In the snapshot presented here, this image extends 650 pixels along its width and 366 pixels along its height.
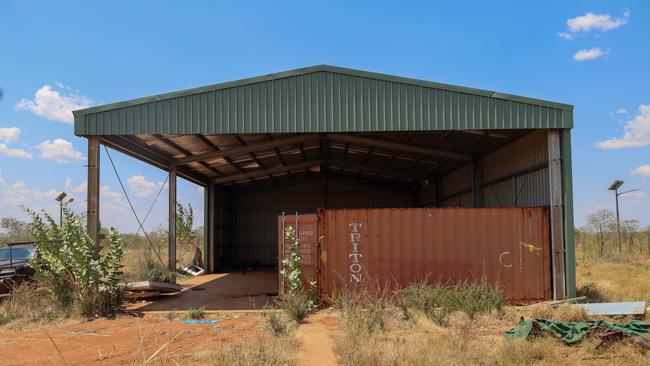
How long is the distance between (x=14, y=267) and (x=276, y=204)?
1665cm

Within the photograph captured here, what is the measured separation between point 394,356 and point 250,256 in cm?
2374

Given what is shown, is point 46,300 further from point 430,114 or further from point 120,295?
point 430,114

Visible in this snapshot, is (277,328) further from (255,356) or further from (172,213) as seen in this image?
(172,213)

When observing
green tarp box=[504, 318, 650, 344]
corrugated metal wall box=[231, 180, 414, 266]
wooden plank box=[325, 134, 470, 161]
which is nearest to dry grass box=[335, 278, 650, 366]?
green tarp box=[504, 318, 650, 344]

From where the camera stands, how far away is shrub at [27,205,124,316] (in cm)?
1184

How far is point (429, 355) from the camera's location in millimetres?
6871

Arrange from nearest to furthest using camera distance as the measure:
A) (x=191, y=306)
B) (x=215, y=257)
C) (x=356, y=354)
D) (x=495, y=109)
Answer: (x=356, y=354) < (x=495, y=109) < (x=191, y=306) < (x=215, y=257)

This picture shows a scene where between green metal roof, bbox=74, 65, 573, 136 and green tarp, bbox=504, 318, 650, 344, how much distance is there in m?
5.19

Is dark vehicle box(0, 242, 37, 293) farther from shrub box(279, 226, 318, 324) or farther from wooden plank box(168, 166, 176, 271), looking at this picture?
shrub box(279, 226, 318, 324)

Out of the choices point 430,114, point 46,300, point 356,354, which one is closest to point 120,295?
point 46,300

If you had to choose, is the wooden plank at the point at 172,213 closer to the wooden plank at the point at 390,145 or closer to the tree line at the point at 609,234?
the wooden plank at the point at 390,145

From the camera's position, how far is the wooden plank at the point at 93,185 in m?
12.5

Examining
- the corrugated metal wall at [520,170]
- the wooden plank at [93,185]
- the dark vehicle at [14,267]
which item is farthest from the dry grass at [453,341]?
→ the dark vehicle at [14,267]

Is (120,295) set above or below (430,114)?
below
